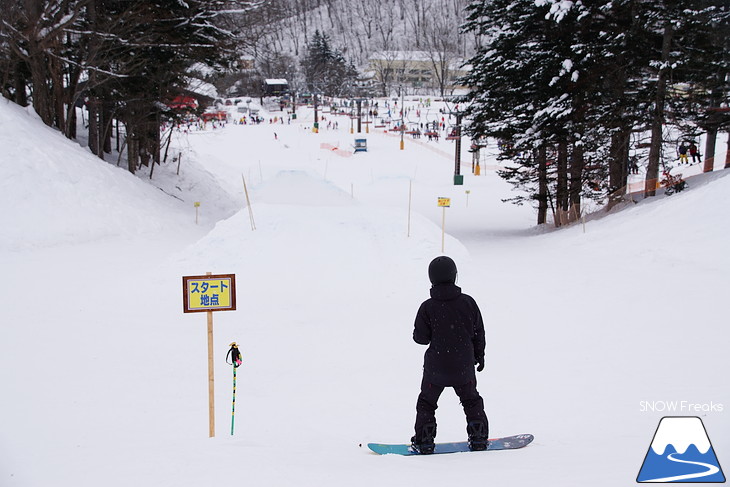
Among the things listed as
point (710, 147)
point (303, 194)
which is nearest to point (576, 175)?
point (710, 147)

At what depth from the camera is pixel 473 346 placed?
4664 mm

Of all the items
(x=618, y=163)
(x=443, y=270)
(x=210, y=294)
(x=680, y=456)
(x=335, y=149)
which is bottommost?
(x=680, y=456)

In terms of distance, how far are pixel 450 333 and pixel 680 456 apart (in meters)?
1.88

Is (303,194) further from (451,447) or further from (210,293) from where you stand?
(451,447)

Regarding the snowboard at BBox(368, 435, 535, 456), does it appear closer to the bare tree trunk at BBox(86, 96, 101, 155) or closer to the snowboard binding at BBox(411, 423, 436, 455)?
the snowboard binding at BBox(411, 423, 436, 455)

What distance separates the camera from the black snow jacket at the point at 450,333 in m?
4.53

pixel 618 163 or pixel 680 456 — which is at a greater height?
pixel 618 163

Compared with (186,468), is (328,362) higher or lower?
lower

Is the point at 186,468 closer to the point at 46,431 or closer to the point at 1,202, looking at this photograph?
the point at 46,431

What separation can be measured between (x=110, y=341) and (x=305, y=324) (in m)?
3.28

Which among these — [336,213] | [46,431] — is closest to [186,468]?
[46,431]

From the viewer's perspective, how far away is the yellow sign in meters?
5.85

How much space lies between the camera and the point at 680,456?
4.06 meters

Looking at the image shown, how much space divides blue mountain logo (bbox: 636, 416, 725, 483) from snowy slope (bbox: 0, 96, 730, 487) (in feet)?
0.66
